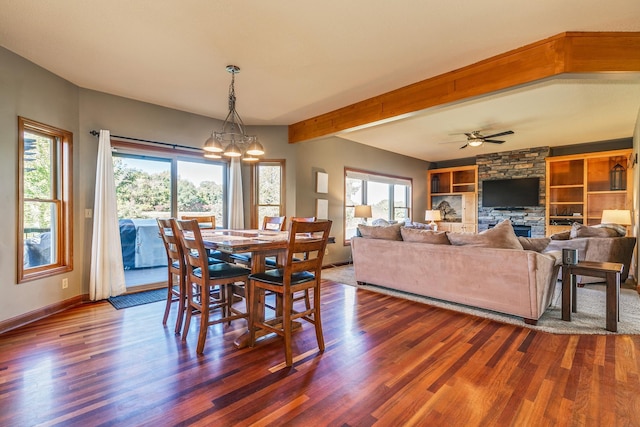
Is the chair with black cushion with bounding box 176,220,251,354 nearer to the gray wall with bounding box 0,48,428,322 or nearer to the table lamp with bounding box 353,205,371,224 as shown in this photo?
the gray wall with bounding box 0,48,428,322

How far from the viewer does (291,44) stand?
273cm

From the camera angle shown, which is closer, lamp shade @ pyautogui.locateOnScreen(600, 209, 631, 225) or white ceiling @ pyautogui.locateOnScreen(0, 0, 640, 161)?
white ceiling @ pyautogui.locateOnScreen(0, 0, 640, 161)

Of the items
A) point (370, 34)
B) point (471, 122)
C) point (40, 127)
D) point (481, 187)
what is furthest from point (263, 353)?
point (481, 187)

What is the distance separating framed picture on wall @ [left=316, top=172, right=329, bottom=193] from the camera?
18.9ft

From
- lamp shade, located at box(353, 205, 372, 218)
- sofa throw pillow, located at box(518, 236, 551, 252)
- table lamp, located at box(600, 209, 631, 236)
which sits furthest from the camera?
lamp shade, located at box(353, 205, 372, 218)

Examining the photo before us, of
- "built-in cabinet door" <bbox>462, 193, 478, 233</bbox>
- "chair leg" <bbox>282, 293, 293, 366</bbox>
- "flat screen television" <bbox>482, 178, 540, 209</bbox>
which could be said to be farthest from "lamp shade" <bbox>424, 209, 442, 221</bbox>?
"chair leg" <bbox>282, 293, 293, 366</bbox>

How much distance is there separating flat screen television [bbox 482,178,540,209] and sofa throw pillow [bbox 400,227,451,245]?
500 centimetres

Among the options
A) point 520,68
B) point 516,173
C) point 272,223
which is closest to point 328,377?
point 272,223

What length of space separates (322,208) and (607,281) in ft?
13.3

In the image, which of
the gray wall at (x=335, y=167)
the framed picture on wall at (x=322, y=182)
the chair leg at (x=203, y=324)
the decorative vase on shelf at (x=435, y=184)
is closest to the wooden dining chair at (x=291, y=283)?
the chair leg at (x=203, y=324)

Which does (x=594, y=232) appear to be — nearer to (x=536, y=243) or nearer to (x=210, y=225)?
(x=536, y=243)

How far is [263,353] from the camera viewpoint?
7.84ft

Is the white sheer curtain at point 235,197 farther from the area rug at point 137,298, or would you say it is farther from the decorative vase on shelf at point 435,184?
the decorative vase on shelf at point 435,184

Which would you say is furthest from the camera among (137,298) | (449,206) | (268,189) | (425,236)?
(449,206)
